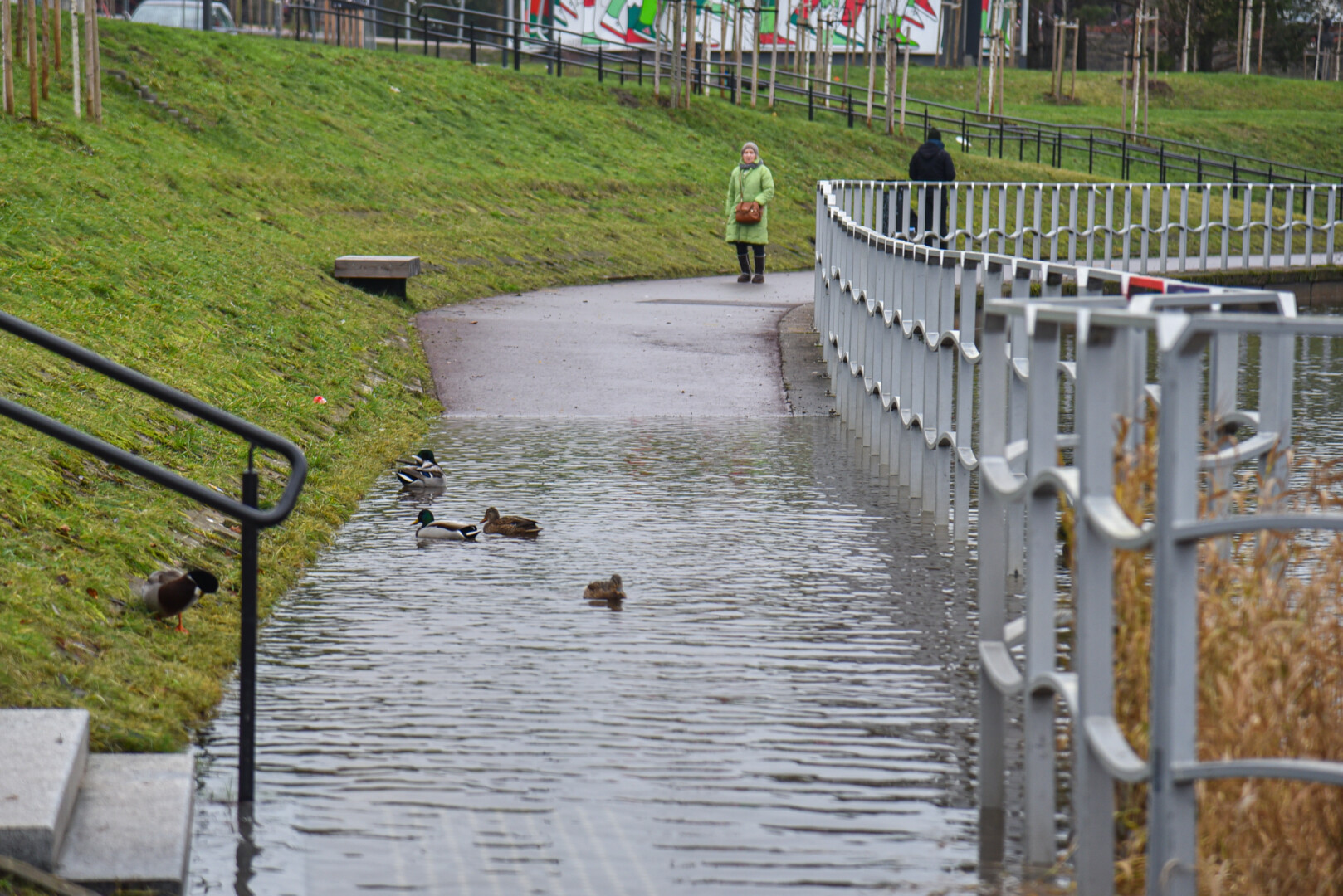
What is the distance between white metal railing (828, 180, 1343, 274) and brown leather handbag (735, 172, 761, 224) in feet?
3.25

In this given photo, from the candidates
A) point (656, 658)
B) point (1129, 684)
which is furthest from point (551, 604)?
point (1129, 684)

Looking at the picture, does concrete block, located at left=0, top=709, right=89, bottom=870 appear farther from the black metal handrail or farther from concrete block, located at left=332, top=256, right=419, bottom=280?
concrete block, located at left=332, top=256, right=419, bottom=280

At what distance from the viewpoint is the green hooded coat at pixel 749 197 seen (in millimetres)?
21625

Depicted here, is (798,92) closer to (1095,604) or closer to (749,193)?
(749,193)

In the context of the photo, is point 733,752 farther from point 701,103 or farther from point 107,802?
point 701,103

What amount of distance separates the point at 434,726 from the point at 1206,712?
2.67 meters


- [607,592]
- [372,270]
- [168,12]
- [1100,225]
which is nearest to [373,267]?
[372,270]

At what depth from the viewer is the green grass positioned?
56219 millimetres

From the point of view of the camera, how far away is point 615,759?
5.51m

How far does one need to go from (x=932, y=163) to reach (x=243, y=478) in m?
18.8

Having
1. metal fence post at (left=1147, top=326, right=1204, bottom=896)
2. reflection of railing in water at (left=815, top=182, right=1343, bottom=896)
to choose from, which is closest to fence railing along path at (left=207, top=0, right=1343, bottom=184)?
reflection of railing in water at (left=815, top=182, right=1343, bottom=896)

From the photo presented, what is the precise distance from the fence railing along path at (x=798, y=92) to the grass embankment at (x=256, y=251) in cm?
199

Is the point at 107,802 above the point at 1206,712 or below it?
below

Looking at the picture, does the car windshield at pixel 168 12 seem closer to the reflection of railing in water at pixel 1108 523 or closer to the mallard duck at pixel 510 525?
the mallard duck at pixel 510 525
